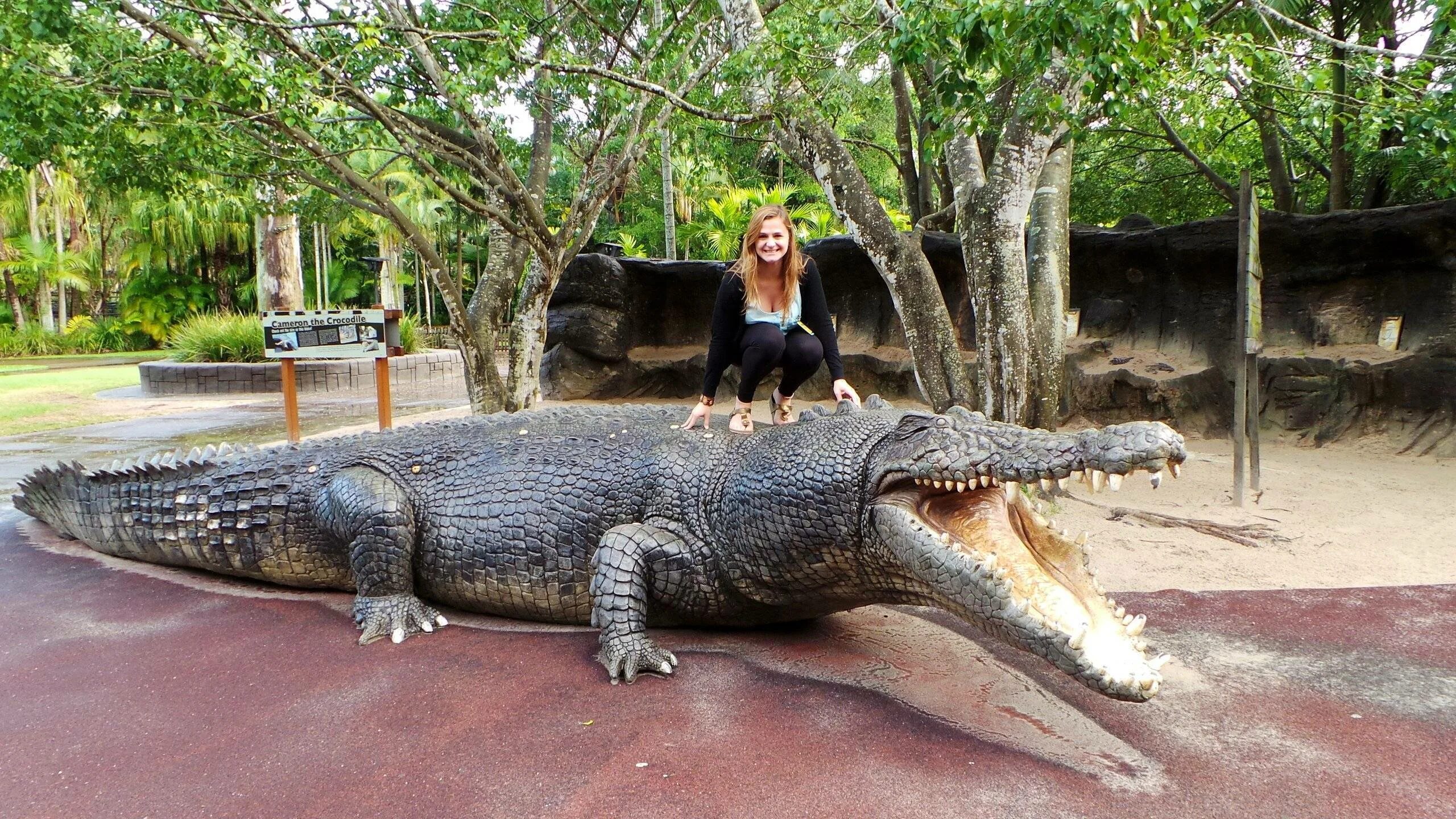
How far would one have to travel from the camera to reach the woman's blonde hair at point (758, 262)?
352 centimetres

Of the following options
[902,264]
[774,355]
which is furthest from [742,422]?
[902,264]

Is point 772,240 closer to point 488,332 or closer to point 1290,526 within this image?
point 1290,526

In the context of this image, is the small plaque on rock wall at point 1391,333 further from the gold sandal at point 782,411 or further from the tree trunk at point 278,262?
the tree trunk at point 278,262

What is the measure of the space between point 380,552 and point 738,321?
5.80 ft

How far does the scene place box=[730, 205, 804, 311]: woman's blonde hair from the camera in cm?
352

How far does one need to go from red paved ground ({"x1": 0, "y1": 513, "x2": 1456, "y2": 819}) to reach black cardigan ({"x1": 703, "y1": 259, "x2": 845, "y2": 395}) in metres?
1.15

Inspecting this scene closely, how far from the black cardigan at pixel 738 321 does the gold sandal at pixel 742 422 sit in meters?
0.16

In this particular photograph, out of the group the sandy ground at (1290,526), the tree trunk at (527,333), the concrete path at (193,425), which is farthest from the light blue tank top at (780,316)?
the concrete path at (193,425)

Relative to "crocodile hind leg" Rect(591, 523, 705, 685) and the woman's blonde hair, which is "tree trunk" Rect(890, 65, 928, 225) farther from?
"crocodile hind leg" Rect(591, 523, 705, 685)

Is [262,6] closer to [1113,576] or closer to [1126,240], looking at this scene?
[1113,576]

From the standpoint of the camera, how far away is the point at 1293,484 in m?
6.00

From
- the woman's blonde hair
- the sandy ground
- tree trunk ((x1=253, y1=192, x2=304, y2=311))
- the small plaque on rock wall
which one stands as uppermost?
tree trunk ((x1=253, y1=192, x2=304, y2=311))

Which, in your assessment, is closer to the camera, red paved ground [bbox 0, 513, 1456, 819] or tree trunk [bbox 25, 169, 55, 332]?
red paved ground [bbox 0, 513, 1456, 819]

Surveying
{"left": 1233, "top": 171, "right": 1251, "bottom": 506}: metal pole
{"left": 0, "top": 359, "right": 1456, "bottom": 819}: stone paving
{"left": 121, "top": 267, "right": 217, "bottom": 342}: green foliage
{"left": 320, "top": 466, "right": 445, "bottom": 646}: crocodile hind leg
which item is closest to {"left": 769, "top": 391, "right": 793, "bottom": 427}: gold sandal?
{"left": 0, "top": 359, "right": 1456, "bottom": 819}: stone paving
